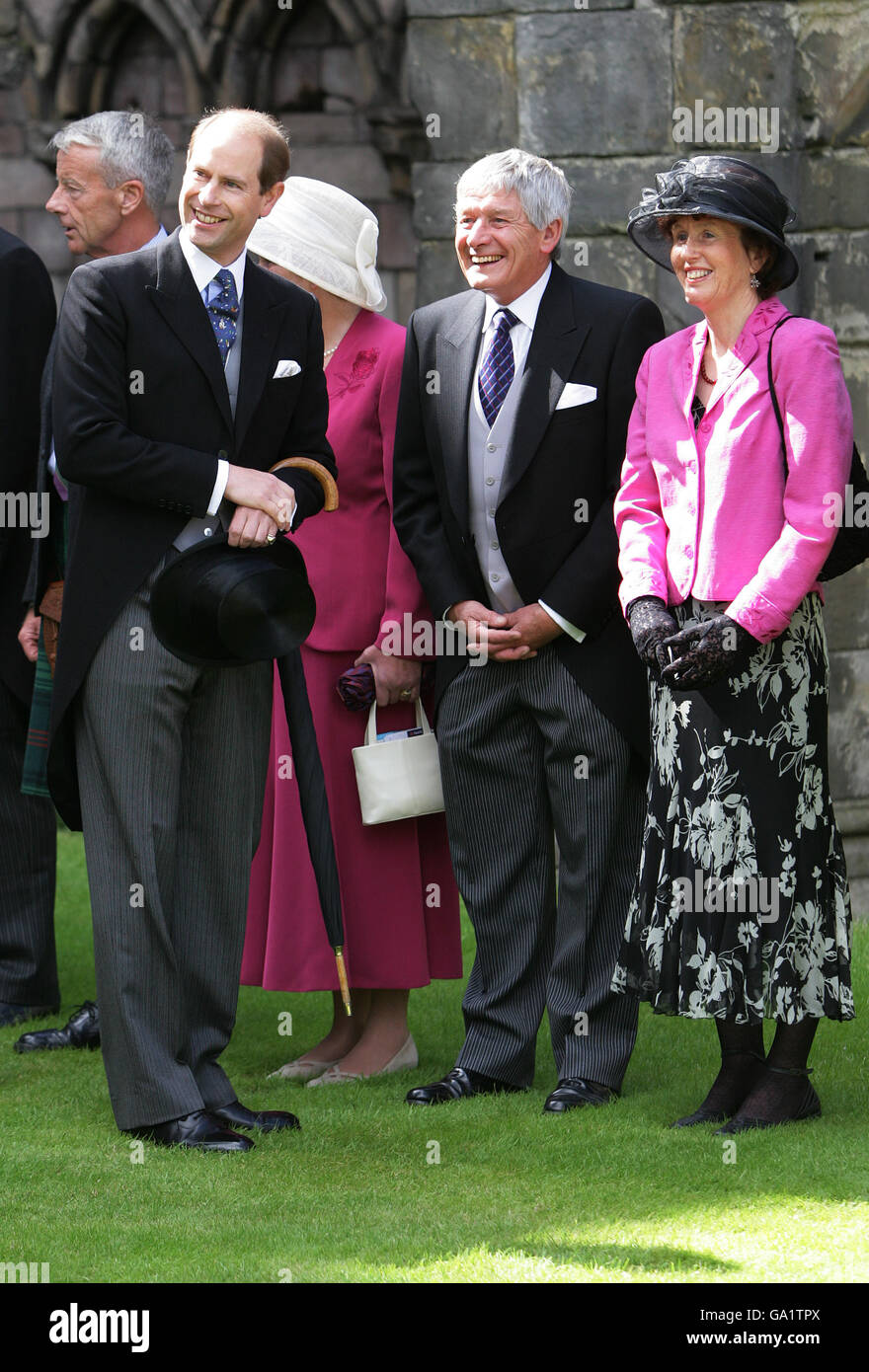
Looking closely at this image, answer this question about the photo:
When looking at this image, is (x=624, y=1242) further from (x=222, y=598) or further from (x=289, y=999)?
(x=289, y=999)

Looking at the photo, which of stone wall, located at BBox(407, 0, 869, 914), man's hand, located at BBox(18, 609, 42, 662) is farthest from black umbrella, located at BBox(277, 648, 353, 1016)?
stone wall, located at BBox(407, 0, 869, 914)

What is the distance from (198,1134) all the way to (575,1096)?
87 cm

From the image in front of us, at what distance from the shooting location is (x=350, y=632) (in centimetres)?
496

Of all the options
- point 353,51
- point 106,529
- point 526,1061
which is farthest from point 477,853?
point 353,51

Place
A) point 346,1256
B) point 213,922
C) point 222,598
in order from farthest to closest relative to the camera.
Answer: point 213,922
point 222,598
point 346,1256

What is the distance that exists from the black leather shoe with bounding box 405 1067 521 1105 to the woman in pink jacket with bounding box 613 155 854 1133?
0.55 m

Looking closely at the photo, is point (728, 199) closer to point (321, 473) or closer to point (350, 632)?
point (321, 473)

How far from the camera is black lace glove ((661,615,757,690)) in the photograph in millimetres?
4098

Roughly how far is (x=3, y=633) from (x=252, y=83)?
4.70 m

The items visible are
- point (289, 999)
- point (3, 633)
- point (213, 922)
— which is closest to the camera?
point (213, 922)

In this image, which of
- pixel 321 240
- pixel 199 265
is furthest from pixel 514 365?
pixel 199 265

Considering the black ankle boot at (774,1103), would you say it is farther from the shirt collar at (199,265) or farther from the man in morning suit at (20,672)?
the man in morning suit at (20,672)

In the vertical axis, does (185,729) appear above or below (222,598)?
below

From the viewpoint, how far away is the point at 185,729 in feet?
14.5
